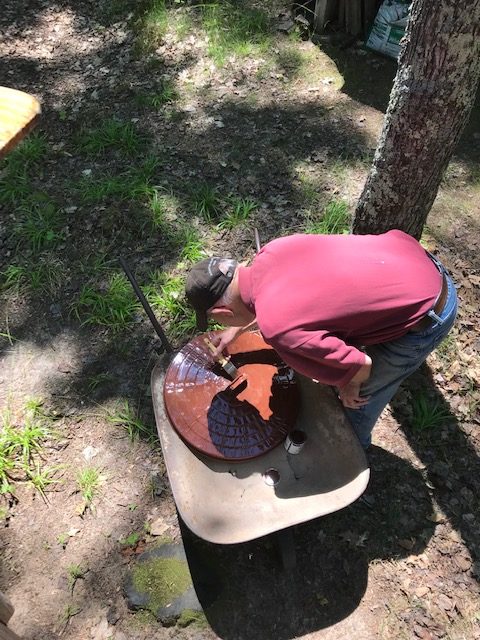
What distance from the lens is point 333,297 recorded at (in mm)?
2117

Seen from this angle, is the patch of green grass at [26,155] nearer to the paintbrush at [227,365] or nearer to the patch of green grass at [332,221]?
the patch of green grass at [332,221]

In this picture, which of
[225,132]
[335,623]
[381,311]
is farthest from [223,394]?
[225,132]

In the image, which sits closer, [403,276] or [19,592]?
[403,276]

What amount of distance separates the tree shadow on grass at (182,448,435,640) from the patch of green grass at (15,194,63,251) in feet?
8.38

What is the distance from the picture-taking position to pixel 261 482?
2.70 metres

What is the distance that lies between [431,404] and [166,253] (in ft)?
7.39

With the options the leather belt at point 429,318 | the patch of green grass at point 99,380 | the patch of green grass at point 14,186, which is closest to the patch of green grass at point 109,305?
the patch of green grass at point 99,380

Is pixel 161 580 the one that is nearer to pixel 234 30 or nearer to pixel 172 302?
pixel 172 302

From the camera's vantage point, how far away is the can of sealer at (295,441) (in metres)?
2.73

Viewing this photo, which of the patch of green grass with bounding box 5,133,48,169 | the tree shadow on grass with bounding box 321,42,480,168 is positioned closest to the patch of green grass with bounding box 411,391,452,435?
the tree shadow on grass with bounding box 321,42,480,168

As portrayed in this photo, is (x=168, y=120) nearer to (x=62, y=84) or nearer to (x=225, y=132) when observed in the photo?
(x=225, y=132)

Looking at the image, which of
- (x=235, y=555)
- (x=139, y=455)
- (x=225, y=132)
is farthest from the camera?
(x=225, y=132)

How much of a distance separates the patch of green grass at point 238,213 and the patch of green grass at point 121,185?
710 mm

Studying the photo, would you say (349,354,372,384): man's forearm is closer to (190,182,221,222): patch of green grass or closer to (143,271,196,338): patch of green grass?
(143,271,196,338): patch of green grass
